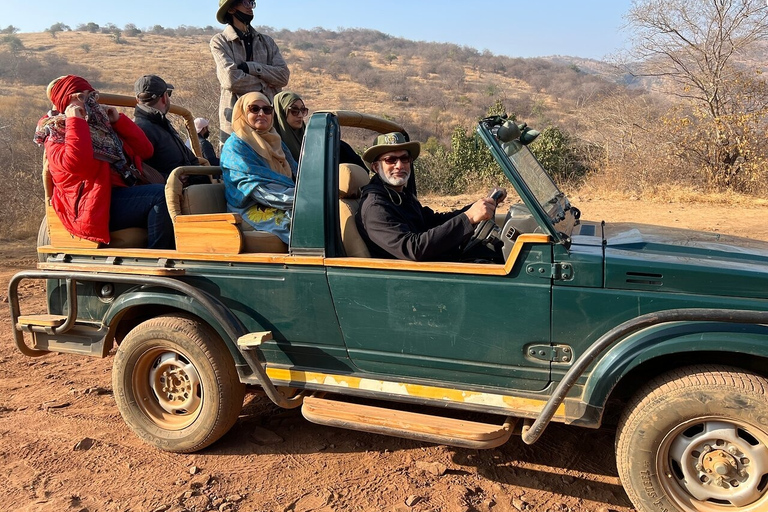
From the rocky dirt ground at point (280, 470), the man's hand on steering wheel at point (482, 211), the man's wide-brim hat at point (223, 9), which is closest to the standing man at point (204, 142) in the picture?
the man's wide-brim hat at point (223, 9)

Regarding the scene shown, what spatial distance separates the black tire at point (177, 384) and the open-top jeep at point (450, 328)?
0.04 ft

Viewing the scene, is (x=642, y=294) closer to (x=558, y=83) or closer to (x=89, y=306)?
(x=89, y=306)

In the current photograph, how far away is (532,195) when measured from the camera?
2.81m

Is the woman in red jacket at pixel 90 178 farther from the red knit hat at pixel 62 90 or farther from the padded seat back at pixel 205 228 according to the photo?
the padded seat back at pixel 205 228

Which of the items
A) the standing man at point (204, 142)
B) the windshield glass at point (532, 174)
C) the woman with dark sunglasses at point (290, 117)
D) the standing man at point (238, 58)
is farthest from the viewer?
the standing man at point (204, 142)

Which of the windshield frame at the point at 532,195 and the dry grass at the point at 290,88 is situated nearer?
the windshield frame at the point at 532,195

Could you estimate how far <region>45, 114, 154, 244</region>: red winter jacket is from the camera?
3.52 m

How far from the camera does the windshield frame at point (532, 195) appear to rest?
8.89 feet

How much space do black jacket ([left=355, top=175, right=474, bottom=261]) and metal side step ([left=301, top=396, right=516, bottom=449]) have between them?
32.3 inches

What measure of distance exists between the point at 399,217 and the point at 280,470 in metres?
1.60

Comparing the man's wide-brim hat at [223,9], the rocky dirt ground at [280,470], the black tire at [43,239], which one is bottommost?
the rocky dirt ground at [280,470]

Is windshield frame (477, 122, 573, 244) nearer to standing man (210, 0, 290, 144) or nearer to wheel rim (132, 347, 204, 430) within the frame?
wheel rim (132, 347, 204, 430)

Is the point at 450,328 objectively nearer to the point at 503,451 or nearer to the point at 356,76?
the point at 503,451

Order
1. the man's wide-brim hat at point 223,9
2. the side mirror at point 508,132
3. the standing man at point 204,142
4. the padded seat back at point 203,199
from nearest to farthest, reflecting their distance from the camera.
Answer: the side mirror at point 508,132, the padded seat back at point 203,199, the man's wide-brim hat at point 223,9, the standing man at point 204,142
